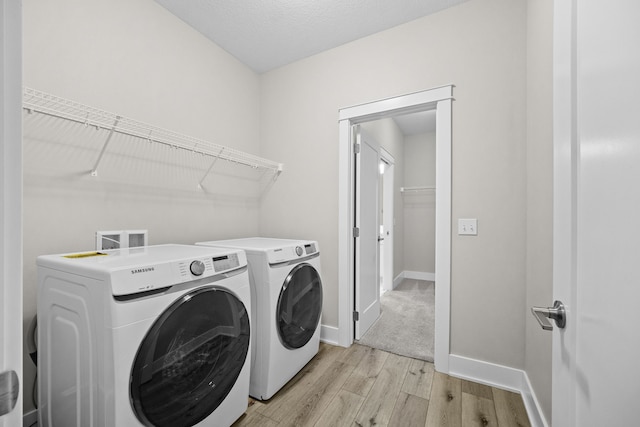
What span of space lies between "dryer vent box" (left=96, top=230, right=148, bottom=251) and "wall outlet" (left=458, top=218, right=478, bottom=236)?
2120 mm

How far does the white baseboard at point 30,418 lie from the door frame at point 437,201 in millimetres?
1838

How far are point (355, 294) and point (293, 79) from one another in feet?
6.93

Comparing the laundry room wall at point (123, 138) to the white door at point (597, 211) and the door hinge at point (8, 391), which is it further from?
the white door at point (597, 211)

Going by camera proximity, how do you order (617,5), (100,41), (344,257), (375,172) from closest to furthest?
1. (617,5)
2. (100,41)
3. (344,257)
4. (375,172)

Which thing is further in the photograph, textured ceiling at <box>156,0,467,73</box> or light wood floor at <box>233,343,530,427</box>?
textured ceiling at <box>156,0,467,73</box>

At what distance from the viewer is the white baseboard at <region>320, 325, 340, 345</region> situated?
224 cm

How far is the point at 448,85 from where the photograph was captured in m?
1.82

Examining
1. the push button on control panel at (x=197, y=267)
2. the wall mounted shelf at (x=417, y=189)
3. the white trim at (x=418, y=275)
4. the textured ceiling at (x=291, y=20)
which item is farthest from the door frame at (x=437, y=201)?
the white trim at (x=418, y=275)

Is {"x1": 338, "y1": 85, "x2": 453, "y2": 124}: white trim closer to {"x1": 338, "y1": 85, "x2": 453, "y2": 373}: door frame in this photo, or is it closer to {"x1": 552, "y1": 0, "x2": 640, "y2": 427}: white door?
{"x1": 338, "y1": 85, "x2": 453, "y2": 373}: door frame

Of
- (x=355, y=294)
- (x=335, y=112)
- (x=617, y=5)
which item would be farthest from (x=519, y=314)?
(x=335, y=112)

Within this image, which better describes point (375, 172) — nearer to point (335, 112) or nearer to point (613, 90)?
point (335, 112)

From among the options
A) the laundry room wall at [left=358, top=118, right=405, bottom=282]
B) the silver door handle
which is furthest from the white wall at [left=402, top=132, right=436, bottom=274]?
the silver door handle

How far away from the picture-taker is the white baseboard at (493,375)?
4.99ft

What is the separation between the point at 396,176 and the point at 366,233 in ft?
6.94
